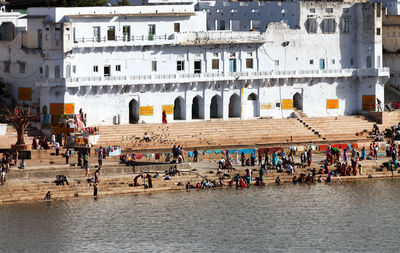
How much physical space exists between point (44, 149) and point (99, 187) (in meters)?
7.08

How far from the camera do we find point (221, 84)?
86.7 metres

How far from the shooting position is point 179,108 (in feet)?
284

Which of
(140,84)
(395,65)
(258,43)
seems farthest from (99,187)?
(395,65)

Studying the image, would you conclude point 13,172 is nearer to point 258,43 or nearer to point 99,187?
point 99,187

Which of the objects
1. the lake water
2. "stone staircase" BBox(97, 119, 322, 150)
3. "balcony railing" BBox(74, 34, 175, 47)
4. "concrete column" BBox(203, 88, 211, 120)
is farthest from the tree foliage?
"concrete column" BBox(203, 88, 211, 120)

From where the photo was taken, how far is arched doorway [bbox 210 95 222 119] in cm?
8694

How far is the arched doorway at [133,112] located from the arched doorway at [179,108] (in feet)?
11.0

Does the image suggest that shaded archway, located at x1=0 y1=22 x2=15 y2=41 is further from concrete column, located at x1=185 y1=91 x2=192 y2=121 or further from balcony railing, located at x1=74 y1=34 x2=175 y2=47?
concrete column, located at x1=185 y1=91 x2=192 y2=121

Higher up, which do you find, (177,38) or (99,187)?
(177,38)

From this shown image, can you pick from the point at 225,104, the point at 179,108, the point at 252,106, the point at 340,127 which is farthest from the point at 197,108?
the point at 340,127

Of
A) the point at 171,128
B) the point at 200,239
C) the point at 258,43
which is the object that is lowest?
the point at 200,239

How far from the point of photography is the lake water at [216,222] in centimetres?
5875

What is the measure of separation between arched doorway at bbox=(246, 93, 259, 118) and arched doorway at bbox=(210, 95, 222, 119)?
2025 millimetres

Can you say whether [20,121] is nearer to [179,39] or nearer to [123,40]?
[123,40]
